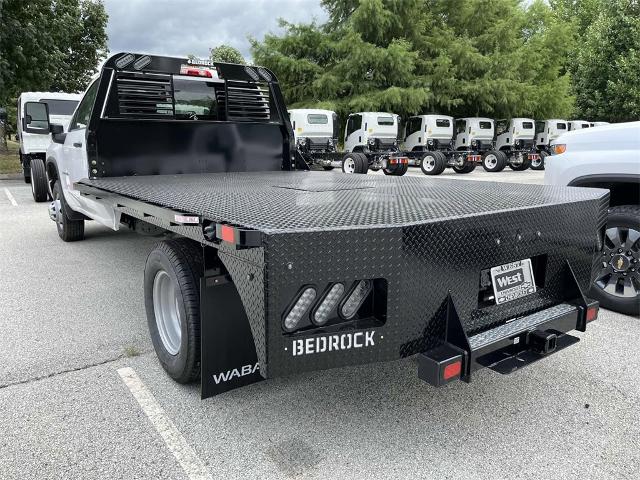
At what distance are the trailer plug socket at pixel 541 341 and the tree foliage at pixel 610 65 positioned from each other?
36.9 meters

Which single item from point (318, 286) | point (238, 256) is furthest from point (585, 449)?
point (238, 256)

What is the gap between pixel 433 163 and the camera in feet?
64.6

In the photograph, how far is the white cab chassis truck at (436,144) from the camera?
2028cm

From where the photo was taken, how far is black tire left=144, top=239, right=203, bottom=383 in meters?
2.72

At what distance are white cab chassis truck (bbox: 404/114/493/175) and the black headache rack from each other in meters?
17.0

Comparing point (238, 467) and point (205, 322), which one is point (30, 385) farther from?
point (238, 467)

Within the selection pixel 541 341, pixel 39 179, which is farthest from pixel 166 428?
pixel 39 179

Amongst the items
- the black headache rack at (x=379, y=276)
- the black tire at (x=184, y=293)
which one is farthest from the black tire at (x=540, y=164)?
the black tire at (x=184, y=293)

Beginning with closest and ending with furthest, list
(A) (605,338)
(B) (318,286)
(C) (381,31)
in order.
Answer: (B) (318,286), (A) (605,338), (C) (381,31)

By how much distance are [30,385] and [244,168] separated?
11.1 ft

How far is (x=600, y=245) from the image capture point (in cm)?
328

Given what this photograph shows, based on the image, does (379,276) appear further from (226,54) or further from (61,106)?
(226,54)

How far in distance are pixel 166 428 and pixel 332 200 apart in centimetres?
150

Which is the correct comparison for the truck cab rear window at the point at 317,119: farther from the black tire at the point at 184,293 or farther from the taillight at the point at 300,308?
the taillight at the point at 300,308
